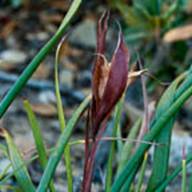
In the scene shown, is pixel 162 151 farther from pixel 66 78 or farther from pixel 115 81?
pixel 66 78

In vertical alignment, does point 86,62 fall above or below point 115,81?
below

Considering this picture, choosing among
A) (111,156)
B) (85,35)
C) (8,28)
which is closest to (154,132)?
(111,156)

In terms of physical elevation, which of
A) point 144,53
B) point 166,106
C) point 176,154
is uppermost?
point 166,106

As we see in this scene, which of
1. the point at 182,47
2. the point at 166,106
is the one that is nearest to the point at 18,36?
the point at 182,47

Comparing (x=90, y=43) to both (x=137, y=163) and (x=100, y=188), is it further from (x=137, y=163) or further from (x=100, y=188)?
(x=137, y=163)

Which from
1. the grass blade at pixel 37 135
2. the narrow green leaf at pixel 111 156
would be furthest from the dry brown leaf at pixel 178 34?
Answer: the grass blade at pixel 37 135

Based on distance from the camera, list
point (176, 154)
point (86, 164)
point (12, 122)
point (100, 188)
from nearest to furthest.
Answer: point (86, 164) → point (100, 188) → point (176, 154) → point (12, 122)

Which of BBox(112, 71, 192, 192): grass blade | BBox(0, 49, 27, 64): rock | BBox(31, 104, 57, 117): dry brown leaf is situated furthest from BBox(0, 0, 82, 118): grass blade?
BBox(0, 49, 27, 64): rock

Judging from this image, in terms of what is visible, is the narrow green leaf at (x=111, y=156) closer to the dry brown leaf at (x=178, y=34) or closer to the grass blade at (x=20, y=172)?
the grass blade at (x=20, y=172)
